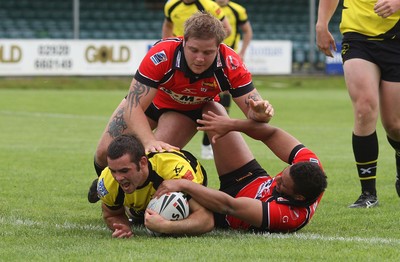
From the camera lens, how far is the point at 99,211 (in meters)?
7.41

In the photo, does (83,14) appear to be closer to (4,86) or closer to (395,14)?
(4,86)

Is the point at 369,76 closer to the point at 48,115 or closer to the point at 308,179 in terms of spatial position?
the point at 308,179

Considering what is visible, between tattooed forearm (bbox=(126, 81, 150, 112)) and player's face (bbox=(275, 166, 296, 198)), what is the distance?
4.03 ft

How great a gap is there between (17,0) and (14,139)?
2698 cm

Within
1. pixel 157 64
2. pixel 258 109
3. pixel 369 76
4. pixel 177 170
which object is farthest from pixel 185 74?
pixel 369 76

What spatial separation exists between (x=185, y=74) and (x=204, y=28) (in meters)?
0.56

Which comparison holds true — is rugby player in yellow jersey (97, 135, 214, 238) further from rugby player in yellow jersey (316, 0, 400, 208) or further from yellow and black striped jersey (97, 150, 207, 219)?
rugby player in yellow jersey (316, 0, 400, 208)

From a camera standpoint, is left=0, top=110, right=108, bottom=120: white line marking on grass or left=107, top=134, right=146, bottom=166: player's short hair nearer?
left=107, top=134, right=146, bottom=166: player's short hair

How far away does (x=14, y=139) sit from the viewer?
14.4 meters

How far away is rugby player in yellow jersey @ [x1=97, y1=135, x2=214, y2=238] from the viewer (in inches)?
229

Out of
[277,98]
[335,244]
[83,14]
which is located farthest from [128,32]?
[335,244]

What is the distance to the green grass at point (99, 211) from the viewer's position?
17.6 ft

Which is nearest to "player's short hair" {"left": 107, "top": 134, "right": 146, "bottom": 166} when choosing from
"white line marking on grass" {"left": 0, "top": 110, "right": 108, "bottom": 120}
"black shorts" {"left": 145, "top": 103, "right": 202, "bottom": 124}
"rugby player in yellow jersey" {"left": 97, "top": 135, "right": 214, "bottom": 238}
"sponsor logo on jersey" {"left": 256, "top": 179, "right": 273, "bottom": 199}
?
"rugby player in yellow jersey" {"left": 97, "top": 135, "right": 214, "bottom": 238}

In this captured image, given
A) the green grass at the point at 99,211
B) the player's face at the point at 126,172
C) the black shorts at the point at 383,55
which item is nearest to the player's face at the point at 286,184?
the green grass at the point at 99,211
